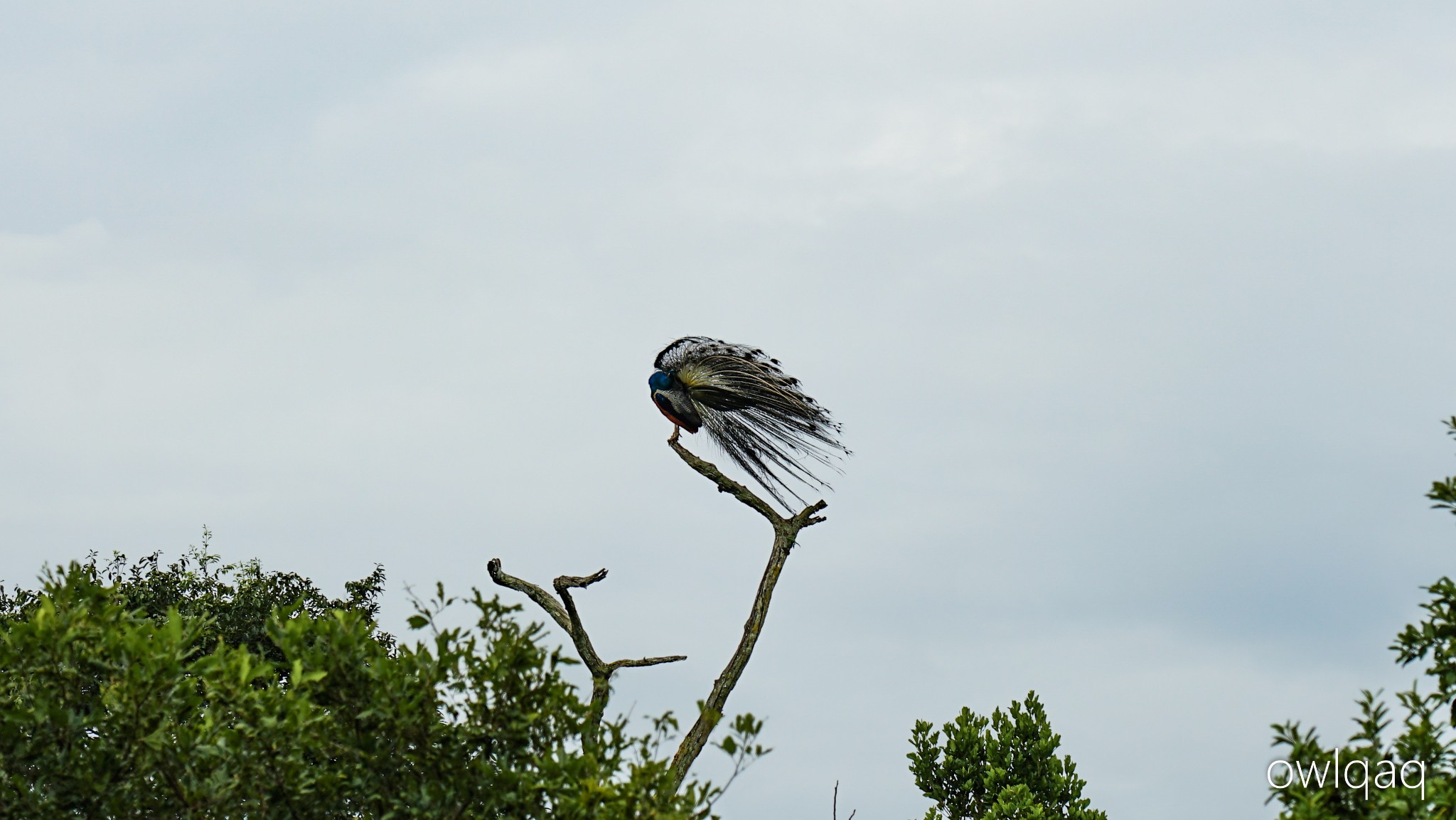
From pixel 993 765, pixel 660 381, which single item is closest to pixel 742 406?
pixel 660 381

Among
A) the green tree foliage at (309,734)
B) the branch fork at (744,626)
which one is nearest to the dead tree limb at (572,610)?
the branch fork at (744,626)

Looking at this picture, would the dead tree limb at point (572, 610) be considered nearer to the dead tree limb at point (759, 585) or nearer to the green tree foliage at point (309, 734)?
the dead tree limb at point (759, 585)

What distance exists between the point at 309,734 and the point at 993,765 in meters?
11.2

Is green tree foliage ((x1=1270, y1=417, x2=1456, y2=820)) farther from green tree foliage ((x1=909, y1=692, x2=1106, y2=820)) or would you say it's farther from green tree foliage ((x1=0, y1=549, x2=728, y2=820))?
green tree foliage ((x1=909, y1=692, x2=1106, y2=820))

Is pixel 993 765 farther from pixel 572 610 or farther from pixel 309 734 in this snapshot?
pixel 309 734

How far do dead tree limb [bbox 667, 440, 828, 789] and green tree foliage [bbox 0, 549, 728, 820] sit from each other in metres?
4.03

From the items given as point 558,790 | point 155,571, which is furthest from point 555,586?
point 155,571

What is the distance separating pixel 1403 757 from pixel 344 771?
17.1 feet

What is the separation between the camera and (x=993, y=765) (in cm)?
1608

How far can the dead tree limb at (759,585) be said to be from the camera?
36.3 ft

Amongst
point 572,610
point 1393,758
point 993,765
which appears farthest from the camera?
point 993,765

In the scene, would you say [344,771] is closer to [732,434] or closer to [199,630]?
[199,630]

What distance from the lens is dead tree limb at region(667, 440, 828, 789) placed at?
11062 mm

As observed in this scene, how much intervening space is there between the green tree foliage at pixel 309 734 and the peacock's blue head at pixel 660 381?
6.12 m
